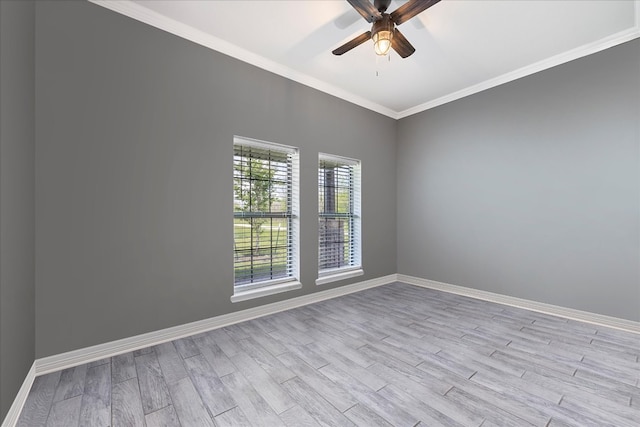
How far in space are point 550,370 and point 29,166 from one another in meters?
4.03

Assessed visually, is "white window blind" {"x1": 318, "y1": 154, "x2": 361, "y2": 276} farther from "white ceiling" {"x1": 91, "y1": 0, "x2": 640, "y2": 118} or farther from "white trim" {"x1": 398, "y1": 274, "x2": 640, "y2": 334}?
"white trim" {"x1": 398, "y1": 274, "x2": 640, "y2": 334}

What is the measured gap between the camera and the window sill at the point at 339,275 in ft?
12.3

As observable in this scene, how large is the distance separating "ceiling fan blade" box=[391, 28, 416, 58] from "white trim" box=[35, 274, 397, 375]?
2959 millimetres

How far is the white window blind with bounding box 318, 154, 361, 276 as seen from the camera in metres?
3.98

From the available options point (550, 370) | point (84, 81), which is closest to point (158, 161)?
point (84, 81)

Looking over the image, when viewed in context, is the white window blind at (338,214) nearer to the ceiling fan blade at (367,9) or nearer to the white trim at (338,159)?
the white trim at (338,159)

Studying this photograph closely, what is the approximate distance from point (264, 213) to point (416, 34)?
2509 mm

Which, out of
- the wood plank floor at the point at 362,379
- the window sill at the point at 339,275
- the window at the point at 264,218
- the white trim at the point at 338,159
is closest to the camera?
the wood plank floor at the point at 362,379

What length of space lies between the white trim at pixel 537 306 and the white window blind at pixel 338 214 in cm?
128

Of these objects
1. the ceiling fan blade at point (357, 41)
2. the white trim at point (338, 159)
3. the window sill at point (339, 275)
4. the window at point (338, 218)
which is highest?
the ceiling fan blade at point (357, 41)

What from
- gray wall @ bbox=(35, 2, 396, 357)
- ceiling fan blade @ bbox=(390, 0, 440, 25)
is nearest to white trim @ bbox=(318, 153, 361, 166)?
gray wall @ bbox=(35, 2, 396, 357)

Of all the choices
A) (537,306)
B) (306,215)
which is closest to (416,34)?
(306,215)

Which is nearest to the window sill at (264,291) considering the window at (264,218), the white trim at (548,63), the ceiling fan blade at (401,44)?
the window at (264,218)

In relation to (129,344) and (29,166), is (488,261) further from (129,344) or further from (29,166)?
(29,166)
